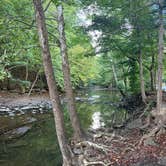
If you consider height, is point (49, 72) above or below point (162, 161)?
above

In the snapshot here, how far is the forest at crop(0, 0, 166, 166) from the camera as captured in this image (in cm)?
804

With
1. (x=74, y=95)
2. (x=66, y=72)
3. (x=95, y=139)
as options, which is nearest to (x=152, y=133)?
(x=95, y=139)

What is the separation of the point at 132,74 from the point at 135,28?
7579mm

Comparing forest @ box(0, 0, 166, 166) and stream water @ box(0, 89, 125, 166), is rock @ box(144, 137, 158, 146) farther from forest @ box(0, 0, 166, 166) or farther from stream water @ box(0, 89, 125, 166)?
stream water @ box(0, 89, 125, 166)

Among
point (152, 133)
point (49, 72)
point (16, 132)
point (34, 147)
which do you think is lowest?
point (34, 147)

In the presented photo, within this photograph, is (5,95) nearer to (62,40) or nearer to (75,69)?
(75,69)

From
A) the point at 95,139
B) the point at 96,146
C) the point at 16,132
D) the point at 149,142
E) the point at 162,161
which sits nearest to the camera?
the point at 162,161

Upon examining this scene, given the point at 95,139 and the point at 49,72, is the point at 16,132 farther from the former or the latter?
the point at 49,72

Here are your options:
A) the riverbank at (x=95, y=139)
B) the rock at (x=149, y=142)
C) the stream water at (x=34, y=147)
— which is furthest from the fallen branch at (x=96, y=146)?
the rock at (x=149, y=142)

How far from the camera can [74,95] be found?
42.6 ft

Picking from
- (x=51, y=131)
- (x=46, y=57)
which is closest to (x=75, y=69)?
(x=51, y=131)

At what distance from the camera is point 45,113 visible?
20.8 metres

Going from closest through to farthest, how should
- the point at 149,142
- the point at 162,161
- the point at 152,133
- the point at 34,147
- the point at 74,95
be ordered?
1. the point at 162,161
2. the point at 149,142
3. the point at 152,133
4. the point at 34,147
5. the point at 74,95

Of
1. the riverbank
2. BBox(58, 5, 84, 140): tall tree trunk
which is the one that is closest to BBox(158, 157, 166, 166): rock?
the riverbank
